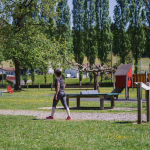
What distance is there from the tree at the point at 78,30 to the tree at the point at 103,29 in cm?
436

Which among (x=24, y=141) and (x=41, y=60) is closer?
(x=24, y=141)

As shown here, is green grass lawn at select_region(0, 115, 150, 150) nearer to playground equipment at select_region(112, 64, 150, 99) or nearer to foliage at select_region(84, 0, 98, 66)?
playground equipment at select_region(112, 64, 150, 99)

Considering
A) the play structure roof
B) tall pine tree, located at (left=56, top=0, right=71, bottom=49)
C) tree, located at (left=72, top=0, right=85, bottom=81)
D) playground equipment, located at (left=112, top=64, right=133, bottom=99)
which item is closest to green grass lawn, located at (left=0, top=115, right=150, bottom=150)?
playground equipment, located at (left=112, top=64, right=133, bottom=99)

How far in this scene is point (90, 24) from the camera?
6378 centimetres

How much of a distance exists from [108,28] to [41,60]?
31103 mm

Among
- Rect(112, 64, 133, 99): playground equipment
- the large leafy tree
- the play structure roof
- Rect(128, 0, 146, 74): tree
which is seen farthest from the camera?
Rect(128, 0, 146, 74): tree

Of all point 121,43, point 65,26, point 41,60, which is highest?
point 65,26

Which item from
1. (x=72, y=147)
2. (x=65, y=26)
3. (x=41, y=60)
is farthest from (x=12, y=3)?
(x=72, y=147)

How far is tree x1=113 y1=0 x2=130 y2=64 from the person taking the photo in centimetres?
5784

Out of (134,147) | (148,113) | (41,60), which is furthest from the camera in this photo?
(41,60)

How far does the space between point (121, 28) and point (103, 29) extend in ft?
14.3

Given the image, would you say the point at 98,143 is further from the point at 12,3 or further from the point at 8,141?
the point at 12,3

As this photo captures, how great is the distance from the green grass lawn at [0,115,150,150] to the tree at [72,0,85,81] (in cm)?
5644

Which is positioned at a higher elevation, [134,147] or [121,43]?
[121,43]
